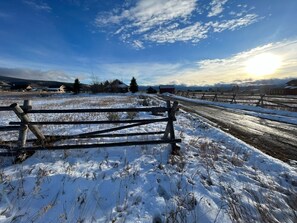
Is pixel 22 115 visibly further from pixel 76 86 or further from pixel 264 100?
pixel 76 86

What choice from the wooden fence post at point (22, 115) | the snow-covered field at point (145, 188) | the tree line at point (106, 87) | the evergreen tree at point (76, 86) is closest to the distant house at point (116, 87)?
the tree line at point (106, 87)

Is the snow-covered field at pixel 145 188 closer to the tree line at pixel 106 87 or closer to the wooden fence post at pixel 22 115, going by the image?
the wooden fence post at pixel 22 115

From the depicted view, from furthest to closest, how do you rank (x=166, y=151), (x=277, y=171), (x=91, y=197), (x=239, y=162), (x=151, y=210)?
(x=166, y=151) < (x=239, y=162) < (x=277, y=171) < (x=91, y=197) < (x=151, y=210)

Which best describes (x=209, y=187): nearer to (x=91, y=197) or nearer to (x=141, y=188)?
(x=141, y=188)

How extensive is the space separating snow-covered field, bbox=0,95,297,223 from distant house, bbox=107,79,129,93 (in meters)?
93.4

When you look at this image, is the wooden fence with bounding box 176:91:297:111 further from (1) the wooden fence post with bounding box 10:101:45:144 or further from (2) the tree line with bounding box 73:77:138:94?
(2) the tree line with bounding box 73:77:138:94

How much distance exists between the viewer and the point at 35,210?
3.21 m

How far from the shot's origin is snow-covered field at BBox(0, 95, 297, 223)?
323 centimetres

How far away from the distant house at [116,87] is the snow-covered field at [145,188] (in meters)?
93.4

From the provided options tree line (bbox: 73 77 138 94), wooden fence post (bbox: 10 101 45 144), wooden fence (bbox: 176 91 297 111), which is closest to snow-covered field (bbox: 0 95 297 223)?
wooden fence post (bbox: 10 101 45 144)

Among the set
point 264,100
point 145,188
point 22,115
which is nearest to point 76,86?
point 264,100

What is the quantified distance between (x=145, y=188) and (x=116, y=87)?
9682 cm

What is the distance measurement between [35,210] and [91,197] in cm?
89

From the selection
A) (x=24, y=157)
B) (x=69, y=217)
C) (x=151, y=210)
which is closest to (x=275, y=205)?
(x=151, y=210)
